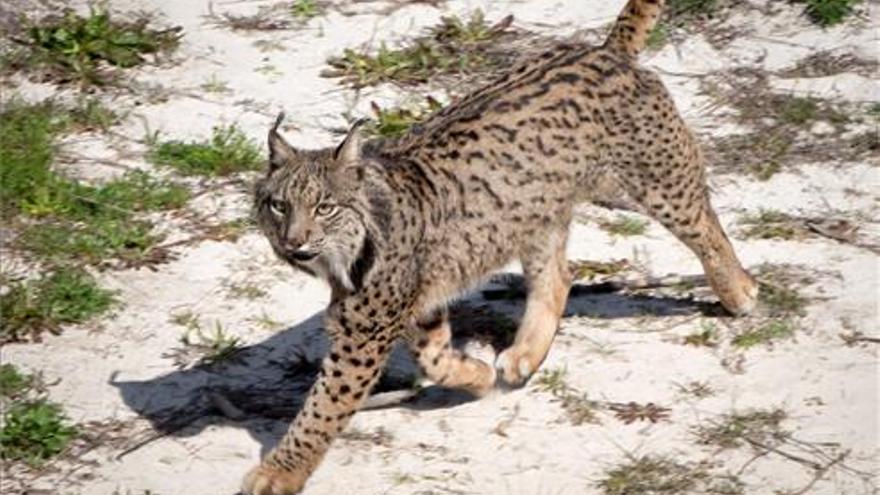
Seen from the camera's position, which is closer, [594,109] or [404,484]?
[404,484]

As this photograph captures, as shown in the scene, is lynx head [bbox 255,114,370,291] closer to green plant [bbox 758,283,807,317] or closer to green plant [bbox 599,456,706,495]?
green plant [bbox 599,456,706,495]

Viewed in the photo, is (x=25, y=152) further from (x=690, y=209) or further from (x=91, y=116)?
(x=690, y=209)

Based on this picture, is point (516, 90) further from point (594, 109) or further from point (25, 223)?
point (25, 223)

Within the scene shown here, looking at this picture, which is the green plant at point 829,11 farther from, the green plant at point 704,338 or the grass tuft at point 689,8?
the green plant at point 704,338

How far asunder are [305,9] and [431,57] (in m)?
0.93

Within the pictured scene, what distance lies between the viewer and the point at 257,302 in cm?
848

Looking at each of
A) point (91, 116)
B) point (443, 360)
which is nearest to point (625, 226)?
point (443, 360)

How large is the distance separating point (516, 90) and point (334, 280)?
1182 mm

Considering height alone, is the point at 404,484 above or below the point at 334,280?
below

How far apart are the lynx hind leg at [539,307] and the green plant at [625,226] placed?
0.76 metres

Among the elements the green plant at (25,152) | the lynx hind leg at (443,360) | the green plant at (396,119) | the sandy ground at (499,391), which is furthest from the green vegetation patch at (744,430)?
the green plant at (25,152)

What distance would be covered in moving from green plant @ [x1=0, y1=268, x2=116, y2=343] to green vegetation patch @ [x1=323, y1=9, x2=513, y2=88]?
2.27m

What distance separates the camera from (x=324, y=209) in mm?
7055

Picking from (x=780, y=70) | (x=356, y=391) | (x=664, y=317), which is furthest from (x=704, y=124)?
(x=356, y=391)
